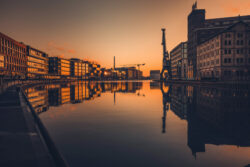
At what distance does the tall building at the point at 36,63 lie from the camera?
117 metres

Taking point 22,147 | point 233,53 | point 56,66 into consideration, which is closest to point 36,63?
point 56,66

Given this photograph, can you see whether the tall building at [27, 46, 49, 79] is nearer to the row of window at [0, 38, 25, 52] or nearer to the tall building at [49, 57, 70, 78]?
the row of window at [0, 38, 25, 52]

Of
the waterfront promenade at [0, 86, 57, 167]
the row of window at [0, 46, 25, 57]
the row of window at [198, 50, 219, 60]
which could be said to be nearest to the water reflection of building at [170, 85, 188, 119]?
the waterfront promenade at [0, 86, 57, 167]

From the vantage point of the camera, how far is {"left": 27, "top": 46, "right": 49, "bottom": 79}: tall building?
4594 inches

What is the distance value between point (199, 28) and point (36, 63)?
387 feet

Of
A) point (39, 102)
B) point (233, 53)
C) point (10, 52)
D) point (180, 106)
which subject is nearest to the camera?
point (180, 106)

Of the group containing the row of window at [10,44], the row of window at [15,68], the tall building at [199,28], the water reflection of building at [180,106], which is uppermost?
the tall building at [199,28]

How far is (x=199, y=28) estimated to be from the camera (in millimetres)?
99438

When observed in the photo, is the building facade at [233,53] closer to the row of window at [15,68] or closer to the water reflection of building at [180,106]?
the water reflection of building at [180,106]

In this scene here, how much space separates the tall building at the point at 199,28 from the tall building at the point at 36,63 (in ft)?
348

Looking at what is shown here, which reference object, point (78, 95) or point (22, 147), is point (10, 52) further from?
point (22, 147)

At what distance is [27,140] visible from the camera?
6.16 metres

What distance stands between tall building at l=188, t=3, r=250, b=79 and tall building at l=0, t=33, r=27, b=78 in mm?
100892

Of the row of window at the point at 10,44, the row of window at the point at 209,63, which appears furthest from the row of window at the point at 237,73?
the row of window at the point at 10,44
